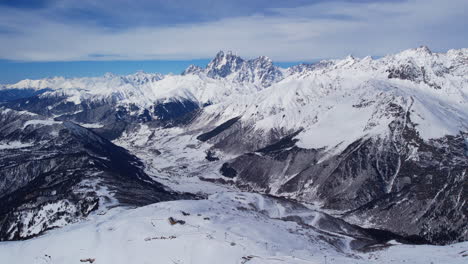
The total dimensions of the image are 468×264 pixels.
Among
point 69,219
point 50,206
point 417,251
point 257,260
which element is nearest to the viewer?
point 257,260

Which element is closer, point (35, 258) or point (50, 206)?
point (35, 258)

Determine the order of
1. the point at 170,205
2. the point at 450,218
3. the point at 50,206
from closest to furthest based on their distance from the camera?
the point at 170,205 < the point at 50,206 < the point at 450,218

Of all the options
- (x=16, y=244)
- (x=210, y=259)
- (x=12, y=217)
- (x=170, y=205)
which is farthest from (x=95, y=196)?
(x=210, y=259)

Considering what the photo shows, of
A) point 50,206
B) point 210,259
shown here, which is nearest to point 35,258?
point 210,259

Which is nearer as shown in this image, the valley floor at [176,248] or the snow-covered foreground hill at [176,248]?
the valley floor at [176,248]

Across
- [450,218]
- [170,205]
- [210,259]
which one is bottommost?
[450,218]

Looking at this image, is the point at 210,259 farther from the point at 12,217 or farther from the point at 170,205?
the point at 12,217

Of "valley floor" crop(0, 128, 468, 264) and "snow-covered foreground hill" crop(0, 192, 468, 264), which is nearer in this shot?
"valley floor" crop(0, 128, 468, 264)

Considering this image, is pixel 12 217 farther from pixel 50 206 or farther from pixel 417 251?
pixel 417 251

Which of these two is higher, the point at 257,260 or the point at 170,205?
the point at 257,260
